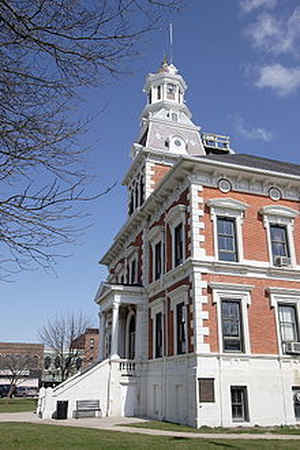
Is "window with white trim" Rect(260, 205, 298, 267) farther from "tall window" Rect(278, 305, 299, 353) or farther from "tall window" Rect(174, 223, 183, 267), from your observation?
"tall window" Rect(174, 223, 183, 267)

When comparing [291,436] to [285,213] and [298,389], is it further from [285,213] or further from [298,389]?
[285,213]

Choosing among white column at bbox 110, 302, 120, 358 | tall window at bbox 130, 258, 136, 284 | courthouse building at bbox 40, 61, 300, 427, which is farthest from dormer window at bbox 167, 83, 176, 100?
white column at bbox 110, 302, 120, 358

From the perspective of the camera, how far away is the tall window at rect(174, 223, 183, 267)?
63.3 feet

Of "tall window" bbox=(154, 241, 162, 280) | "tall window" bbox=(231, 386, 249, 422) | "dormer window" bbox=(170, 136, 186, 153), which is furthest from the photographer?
"dormer window" bbox=(170, 136, 186, 153)

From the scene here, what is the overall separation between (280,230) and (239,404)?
8.17 m

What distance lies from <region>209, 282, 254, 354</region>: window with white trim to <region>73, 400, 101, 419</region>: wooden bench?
24.7ft

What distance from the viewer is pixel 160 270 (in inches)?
848

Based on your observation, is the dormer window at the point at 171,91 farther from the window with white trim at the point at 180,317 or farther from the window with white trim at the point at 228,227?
the window with white trim at the point at 180,317

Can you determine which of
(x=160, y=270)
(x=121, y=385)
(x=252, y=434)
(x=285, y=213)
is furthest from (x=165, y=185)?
(x=252, y=434)

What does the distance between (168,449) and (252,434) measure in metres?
4.65

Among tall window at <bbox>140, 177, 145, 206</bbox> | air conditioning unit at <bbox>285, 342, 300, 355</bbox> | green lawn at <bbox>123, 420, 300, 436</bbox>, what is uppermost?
tall window at <bbox>140, 177, 145, 206</bbox>

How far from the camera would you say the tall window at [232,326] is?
16391 mm

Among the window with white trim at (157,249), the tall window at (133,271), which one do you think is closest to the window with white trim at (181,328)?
the window with white trim at (157,249)

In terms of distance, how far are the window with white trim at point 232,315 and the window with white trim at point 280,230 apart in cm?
272
